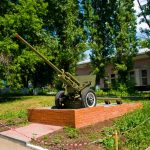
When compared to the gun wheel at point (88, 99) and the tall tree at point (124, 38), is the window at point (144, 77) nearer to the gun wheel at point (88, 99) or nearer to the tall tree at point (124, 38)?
the tall tree at point (124, 38)

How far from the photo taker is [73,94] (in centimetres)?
1402

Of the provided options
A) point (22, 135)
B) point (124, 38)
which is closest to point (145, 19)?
point (124, 38)

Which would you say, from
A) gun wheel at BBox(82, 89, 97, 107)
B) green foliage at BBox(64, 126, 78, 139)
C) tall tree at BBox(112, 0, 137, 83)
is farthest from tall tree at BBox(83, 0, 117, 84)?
green foliage at BBox(64, 126, 78, 139)

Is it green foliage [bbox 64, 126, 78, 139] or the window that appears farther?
the window

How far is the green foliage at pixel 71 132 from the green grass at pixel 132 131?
910 millimetres

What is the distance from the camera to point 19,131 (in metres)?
12.8

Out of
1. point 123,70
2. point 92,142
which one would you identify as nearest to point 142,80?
point 123,70

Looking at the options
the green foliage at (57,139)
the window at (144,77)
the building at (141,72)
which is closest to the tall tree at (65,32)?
the building at (141,72)

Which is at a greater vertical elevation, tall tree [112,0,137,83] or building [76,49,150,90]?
tall tree [112,0,137,83]

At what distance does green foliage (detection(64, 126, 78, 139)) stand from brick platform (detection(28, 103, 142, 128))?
0.74 ft

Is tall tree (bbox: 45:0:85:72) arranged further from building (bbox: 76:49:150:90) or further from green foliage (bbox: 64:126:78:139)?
green foliage (bbox: 64:126:78:139)

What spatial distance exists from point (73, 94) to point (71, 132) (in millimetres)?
2496

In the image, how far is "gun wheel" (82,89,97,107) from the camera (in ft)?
44.2

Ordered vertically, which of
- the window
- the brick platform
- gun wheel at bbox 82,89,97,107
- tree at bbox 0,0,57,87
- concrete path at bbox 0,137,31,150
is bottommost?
concrete path at bbox 0,137,31,150
